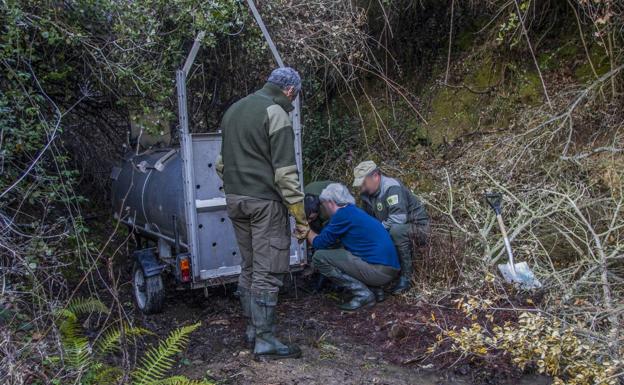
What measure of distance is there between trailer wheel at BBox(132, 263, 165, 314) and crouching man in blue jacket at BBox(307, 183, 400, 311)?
1490 millimetres

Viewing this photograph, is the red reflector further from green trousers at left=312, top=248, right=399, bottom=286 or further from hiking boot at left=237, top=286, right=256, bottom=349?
green trousers at left=312, top=248, right=399, bottom=286

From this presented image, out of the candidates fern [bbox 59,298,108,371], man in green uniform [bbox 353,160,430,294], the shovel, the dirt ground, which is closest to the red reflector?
the dirt ground

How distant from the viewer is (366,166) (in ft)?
19.2

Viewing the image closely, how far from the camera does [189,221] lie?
5035mm

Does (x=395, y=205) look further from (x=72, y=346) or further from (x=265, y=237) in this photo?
(x=72, y=346)

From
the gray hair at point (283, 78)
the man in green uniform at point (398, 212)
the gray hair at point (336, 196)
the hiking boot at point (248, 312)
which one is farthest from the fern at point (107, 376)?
the man in green uniform at point (398, 212)

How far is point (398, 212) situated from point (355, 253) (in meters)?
0.68

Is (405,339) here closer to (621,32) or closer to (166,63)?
(166,63)

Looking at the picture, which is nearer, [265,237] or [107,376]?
[107,376]

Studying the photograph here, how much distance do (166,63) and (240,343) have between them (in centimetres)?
300

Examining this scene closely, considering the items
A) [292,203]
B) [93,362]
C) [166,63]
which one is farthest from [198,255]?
[166,63]

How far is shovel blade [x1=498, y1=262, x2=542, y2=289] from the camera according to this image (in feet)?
15.2

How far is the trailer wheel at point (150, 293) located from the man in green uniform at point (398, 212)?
7.22ft

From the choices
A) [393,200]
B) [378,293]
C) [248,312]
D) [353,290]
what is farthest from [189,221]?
[393,200]
